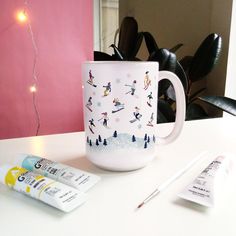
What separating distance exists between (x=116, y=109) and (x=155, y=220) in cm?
12

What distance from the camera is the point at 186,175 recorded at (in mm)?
312

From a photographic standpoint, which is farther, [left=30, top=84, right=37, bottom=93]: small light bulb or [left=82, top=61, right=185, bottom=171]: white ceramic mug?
[left=30, top=84, right=37, bottom=93]: small light bulb

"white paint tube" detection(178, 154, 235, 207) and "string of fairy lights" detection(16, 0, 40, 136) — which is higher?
"string of fairy lights" detection(16, 0, 40, 136)

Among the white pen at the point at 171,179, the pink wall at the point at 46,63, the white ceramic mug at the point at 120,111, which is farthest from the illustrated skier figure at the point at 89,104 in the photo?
the pink wall at the point at 46,63

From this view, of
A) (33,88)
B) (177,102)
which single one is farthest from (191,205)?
(33,88)

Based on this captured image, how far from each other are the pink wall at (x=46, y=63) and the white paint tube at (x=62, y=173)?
0.47m

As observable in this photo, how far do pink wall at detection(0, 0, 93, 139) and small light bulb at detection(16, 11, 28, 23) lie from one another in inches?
0.4

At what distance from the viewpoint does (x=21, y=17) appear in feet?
2.25

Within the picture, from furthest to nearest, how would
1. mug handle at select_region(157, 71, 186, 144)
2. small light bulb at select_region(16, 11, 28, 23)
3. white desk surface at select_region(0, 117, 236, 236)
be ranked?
small light bulb at select_region(16, 11, 28, 23)
mug handle at select_region(157, 71, 186, 144)
white desk surface at select_region(0, 117, 236, 236)

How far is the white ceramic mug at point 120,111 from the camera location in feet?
0.91

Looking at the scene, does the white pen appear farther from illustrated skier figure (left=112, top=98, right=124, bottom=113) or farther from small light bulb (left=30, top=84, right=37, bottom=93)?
small light bulb (left=30, top=84, right=37, bottom=93)

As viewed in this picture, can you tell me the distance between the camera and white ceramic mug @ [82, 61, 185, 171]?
28 cm

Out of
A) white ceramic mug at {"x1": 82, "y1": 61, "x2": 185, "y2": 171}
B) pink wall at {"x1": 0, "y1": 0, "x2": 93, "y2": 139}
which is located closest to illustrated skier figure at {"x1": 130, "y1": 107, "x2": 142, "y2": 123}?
white ceramic mug at {"x1": 82, "y1": 61, "x2": 185, "y2": 171}

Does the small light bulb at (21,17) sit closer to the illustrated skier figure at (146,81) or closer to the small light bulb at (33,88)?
the small light bulb at (33,88)
